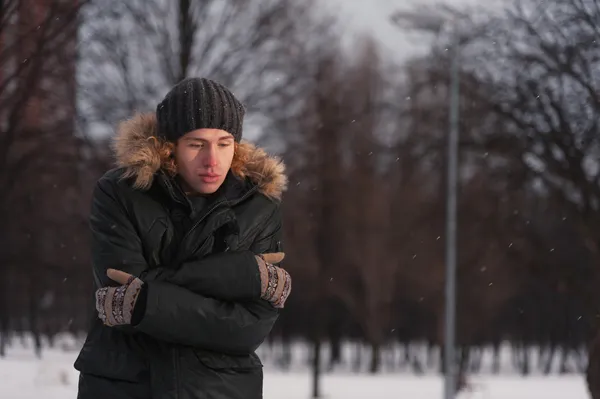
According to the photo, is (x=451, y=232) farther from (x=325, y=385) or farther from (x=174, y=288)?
Answer: (x=174, y=288)

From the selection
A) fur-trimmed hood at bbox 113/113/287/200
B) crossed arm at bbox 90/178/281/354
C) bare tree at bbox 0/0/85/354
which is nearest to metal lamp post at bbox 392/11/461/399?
A: bare tree at bbox 0/0/85/354

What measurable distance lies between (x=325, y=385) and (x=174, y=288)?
78.9 ft

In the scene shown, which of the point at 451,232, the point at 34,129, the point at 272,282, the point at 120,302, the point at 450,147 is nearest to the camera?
the point at 120,302

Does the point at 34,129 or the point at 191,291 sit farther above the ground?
the point at 34,129

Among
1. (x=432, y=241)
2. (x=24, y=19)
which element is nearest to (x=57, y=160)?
(x=24, y=19)

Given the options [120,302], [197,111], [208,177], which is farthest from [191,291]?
[197,111]

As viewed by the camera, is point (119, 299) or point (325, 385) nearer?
point (119, 299)

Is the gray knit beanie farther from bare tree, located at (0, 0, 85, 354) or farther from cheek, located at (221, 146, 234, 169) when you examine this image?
bare tree, located at (0, 0, 85, 354)

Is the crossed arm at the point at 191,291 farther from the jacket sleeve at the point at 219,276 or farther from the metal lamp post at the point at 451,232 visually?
the metal lamp post at the point at 451,232

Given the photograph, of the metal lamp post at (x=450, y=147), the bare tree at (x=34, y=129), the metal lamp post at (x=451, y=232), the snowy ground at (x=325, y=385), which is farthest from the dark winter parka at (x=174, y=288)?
the metal lamp post at (x=451, y=232)

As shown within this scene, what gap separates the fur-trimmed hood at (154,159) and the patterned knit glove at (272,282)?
21 centimetres

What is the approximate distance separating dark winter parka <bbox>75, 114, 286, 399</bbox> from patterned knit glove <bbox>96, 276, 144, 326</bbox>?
23 millimetres

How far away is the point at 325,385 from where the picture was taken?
25.8m

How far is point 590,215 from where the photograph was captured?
10016 millimetres
